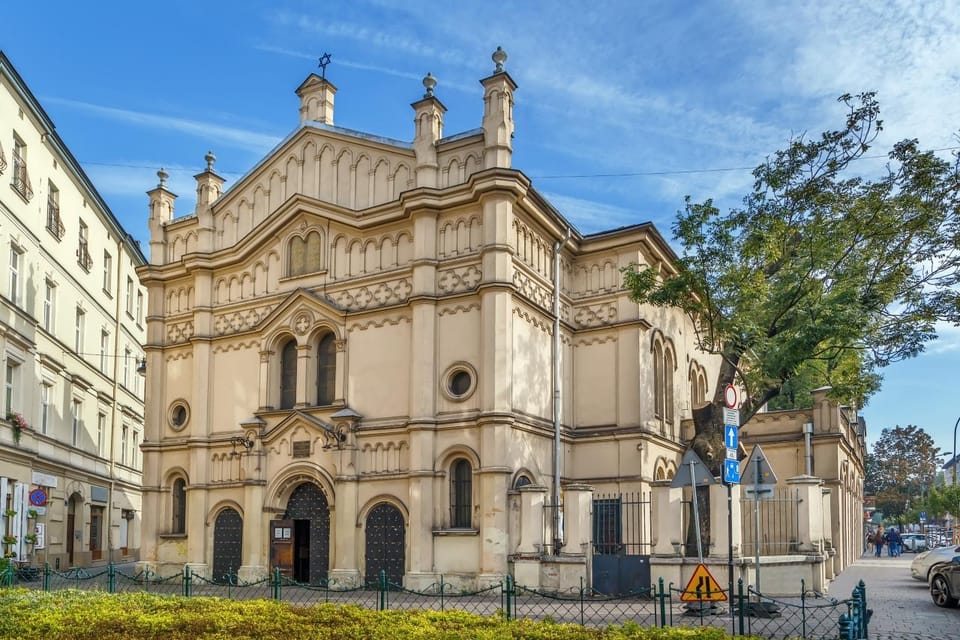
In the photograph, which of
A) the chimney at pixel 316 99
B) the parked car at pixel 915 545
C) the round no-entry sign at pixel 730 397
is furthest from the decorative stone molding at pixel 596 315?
the parked car at pixel 915 545

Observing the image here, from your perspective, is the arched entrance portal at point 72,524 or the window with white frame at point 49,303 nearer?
the window with white frame at point 49,303

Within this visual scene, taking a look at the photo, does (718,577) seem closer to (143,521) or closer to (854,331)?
(854,331)

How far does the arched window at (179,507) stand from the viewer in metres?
29.0

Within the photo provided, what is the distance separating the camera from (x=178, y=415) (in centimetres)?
2967

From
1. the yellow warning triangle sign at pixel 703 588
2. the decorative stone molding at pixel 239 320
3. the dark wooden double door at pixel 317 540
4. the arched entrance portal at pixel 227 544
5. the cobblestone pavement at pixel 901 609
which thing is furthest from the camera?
the decorative stone molding at pixel 239 320

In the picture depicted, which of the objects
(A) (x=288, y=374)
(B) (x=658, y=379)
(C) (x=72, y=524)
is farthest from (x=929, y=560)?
(C) (x=72, y=524)

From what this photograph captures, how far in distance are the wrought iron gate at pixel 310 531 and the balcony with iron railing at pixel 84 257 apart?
17213 millimetres

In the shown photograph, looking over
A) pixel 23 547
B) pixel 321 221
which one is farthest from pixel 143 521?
pixel 321 221

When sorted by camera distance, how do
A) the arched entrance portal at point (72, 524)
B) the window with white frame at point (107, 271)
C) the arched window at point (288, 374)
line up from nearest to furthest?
the arched window at point (288, 374)
the arched entrance portal at point (72, 524)
the window with white frame at point (107, 271)

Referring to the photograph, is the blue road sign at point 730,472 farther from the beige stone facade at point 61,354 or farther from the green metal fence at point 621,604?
the beige stone facade at point 61,354

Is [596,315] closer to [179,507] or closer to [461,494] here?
[461,494]

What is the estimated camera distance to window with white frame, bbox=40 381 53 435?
108ft

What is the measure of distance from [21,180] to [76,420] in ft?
34.7

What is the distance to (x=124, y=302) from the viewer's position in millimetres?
44656
